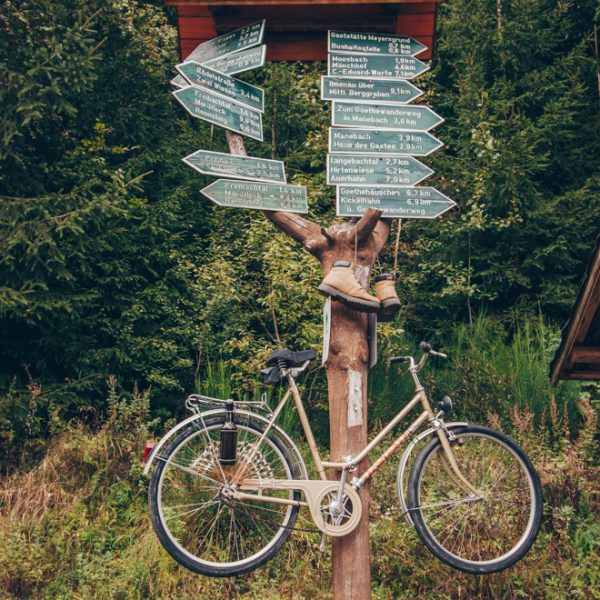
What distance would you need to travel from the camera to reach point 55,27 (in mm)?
7934

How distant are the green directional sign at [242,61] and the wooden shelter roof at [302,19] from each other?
0.99 feet

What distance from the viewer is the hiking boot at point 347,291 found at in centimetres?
416

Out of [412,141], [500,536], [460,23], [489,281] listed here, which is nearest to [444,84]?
[460,23]

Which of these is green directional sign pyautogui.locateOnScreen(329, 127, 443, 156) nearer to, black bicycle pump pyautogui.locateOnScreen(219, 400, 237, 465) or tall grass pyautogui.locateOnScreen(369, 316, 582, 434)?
black bicycle pump pyautogui.locateOnScreen(219, 400, 237, 465)

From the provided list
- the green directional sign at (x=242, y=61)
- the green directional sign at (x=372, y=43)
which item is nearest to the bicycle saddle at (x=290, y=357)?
the green directional sign at (x=242, y=61)

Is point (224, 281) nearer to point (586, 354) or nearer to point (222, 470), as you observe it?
point (222, 470)

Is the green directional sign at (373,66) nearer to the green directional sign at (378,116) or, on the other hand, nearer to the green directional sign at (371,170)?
the green directional sign at (378,116)

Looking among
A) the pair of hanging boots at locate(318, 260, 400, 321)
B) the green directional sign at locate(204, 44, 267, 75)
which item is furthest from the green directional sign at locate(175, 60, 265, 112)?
the pair of hanging boots at locate(318, 260, 400, 321)

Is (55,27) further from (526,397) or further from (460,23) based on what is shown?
(526,397)

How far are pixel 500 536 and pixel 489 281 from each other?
14.9ft

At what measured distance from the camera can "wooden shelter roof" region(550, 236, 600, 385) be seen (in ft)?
14.0

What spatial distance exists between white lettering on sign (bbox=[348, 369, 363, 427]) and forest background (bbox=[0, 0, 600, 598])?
1.74m

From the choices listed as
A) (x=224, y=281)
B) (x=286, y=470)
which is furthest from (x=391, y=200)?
(x=224, y=281)

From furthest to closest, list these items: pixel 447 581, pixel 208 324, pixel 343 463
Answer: pixel 208 324 → pixel 447 581 → pixel 343 463
